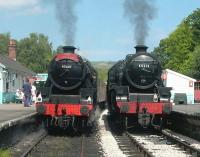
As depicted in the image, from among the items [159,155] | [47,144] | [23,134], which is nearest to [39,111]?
[23,134]

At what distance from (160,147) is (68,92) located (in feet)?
15.9

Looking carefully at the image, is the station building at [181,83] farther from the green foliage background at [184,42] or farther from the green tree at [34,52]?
the green tree at [34,52]

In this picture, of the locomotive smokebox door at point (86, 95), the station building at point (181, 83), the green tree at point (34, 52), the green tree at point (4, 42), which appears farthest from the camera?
the green tree at point (4, 42)

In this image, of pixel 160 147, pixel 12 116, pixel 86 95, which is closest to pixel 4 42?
→ pixel 12 116

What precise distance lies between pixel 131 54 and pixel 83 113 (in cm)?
326

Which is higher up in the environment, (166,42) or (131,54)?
(166,42)

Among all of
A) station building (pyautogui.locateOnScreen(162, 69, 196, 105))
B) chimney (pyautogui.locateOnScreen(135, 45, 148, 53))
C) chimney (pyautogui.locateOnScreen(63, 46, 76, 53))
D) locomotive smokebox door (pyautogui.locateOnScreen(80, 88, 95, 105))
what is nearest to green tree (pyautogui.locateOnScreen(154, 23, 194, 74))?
station building (pyautogui.locateOnScreen(162, 69, 196, 105))

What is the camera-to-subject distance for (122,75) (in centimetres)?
1973

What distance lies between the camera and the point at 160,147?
1535 cm

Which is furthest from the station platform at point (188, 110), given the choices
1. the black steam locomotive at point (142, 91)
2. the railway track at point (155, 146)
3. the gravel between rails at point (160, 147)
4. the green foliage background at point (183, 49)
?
the green foliage background at point (183, 49)

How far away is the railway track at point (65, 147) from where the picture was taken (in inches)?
540

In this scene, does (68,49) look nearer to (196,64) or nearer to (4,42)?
(196,64)

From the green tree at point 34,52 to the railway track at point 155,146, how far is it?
264 ft

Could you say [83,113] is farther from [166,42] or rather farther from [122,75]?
[166,42]
